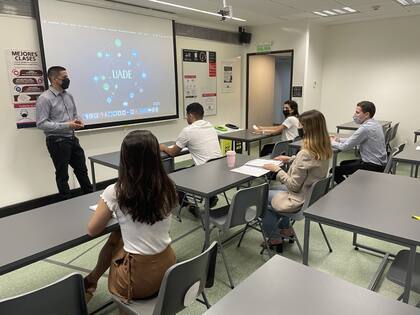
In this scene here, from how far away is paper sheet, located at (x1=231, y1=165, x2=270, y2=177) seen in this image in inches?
101

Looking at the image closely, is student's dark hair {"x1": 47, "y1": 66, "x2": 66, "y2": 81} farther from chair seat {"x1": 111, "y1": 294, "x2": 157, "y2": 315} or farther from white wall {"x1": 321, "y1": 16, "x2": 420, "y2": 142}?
white wall {"x1": 321, "y1": 16, "x2": 420, "y2": 142}

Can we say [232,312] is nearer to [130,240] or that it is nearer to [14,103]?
[130,240]

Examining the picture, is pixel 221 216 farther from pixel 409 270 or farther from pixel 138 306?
pixel 409 270

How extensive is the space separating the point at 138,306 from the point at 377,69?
6.55 meters

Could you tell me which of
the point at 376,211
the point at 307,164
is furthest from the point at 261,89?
the point at 376,211

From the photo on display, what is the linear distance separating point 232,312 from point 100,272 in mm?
1139

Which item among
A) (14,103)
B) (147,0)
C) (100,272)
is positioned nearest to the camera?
(100,272)

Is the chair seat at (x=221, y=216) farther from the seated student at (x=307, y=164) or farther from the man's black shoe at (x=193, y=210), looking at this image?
the man's black shoe at (x=193, y=210)

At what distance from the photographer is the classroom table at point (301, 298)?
3.38 ft

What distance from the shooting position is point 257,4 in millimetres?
4734

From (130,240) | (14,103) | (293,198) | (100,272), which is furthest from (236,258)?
(14,103)

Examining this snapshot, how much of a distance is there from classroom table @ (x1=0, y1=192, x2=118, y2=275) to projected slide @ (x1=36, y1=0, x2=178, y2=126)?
258 cm

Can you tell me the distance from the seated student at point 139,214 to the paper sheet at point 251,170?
3.75 feet

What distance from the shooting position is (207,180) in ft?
8.09
